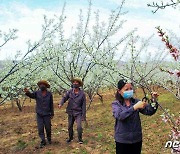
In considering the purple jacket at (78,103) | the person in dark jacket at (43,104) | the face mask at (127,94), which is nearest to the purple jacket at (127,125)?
the face mask at (127,94)

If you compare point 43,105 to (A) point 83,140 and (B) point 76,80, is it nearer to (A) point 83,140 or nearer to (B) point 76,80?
(B) point 76,80

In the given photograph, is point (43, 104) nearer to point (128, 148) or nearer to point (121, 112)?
point (128, 148)

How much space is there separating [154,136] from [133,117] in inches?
242

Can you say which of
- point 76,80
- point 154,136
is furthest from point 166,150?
point 76,80

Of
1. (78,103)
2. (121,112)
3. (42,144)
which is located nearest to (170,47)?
(121,112)

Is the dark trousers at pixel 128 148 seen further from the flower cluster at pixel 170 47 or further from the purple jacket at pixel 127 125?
the flower cluster at pixel 170 47

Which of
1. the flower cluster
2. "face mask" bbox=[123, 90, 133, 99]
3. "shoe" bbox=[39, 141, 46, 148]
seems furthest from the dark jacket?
the flower cluster

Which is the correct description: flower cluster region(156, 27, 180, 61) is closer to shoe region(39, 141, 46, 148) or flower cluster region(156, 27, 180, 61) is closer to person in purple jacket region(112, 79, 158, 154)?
person in purple jacket region(112, 79, 158, 154)

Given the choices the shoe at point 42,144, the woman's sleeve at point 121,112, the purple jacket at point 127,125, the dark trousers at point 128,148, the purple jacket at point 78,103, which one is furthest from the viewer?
the shoe at point 42,144

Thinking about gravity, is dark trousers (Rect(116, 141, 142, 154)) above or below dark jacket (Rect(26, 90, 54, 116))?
below

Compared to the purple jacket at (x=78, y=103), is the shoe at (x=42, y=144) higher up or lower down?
lower down

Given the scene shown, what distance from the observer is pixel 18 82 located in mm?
7254

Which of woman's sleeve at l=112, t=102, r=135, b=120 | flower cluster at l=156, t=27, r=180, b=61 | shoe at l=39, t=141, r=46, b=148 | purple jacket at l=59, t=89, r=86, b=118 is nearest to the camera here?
flower cluster at l=156, t=27, r=180, b=61

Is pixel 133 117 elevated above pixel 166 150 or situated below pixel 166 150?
above
